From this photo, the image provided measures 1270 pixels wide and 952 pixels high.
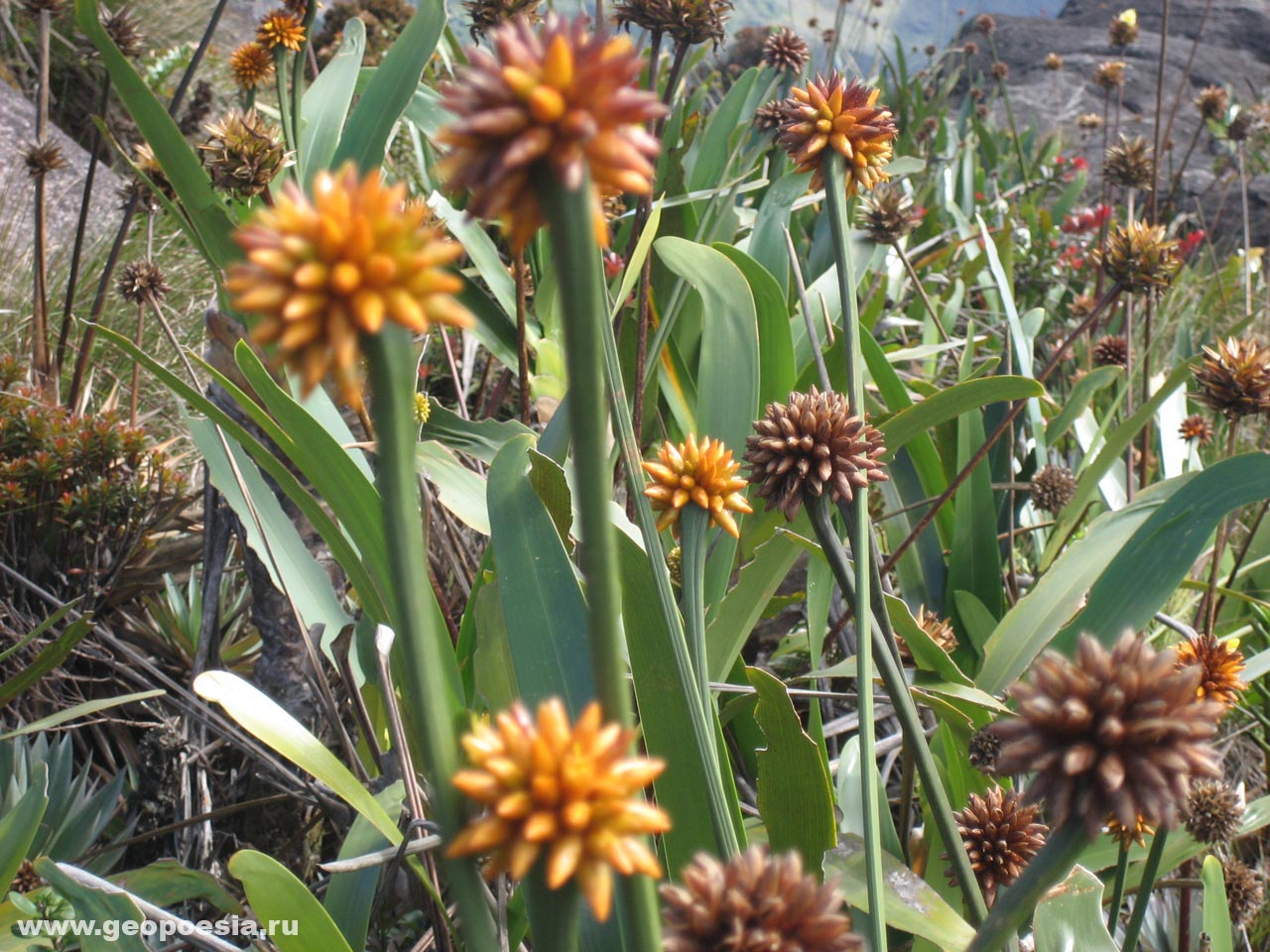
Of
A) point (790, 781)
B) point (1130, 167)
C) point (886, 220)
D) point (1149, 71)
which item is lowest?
point (790, 781)

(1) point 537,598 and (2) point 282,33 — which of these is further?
(2) point 282,33

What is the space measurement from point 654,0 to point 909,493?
0.83m

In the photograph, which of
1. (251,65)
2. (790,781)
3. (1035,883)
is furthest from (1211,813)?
(251,65)

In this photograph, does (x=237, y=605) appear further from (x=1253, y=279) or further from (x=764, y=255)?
(x=1253, y=279)

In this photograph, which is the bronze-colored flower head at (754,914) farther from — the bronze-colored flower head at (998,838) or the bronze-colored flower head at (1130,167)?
the bronze-colored flower head at (1130,167)

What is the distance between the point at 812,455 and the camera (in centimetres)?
68

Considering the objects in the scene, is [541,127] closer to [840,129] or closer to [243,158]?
[840,129]

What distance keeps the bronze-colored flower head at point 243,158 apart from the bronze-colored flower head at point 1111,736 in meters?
1.12

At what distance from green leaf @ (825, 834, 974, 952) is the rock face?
552cm

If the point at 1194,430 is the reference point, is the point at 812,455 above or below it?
below

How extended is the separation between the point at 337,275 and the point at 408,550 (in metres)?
0.08

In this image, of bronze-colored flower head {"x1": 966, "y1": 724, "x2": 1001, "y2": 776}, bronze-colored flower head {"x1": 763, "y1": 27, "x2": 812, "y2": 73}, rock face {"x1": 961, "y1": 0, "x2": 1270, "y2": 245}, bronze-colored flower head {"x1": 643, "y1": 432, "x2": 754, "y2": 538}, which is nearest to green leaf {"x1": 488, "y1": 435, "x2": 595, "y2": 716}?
bronze-colored flower head {"x1": 643, "y1": 432, "x2": 754, "y2": 538}

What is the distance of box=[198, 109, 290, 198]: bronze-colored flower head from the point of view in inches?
47.0

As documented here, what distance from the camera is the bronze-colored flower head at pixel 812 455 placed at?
0.67 m
